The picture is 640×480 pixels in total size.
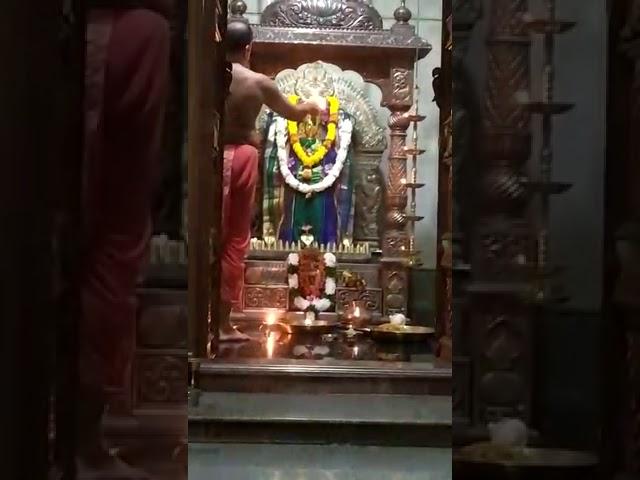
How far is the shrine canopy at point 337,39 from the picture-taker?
3.84 meters

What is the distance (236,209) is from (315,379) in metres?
1.07

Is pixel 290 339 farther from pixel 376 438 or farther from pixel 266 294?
pixel 376 438

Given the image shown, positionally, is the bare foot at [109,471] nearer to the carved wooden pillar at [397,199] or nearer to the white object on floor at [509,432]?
the white object on floor at [509,432]

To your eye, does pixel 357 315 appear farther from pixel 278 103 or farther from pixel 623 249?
pixel 623 249

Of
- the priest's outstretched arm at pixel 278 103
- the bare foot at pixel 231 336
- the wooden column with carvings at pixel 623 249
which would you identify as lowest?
the bare foot at pixel 231 336

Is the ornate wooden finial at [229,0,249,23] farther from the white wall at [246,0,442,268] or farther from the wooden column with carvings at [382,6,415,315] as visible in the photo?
the wooden column with carvings at [382,6,415,315]

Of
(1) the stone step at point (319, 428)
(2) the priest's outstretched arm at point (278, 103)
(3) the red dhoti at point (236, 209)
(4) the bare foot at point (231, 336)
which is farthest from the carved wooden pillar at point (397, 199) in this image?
(1) the stone step at point (319, 428)

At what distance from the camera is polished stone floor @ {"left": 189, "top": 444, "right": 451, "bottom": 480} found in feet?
6.06

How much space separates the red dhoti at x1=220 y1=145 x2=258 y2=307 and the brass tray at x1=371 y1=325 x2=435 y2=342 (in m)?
0.54

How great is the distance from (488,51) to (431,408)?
4.49 ft

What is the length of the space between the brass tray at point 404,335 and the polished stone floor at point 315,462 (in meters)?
1.09

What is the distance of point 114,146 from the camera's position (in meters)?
0.95

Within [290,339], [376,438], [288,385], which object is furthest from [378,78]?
[376,438]

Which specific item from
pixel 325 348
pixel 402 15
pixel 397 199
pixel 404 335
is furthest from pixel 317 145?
pixel 325 348
